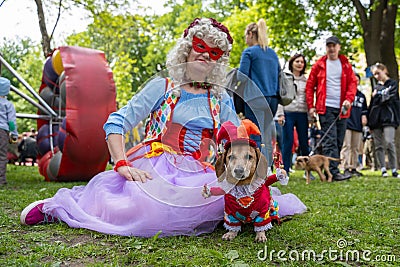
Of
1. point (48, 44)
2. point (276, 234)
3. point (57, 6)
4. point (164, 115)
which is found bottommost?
point (276, 234)

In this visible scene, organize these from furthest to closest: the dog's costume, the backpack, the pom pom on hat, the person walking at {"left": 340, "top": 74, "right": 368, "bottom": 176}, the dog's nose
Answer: the person walking at {"left": 340, "top": 74, "right": 368, "bottom": 176} < the pom pom on hat < the backpack < the dog's costume < the dog's nose

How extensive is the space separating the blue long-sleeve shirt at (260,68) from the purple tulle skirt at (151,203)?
2766 millimetres

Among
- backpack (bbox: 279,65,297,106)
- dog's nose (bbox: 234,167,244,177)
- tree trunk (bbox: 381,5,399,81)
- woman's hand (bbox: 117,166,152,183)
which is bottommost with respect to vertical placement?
woman's hand (bbox: 117,166,152,183)

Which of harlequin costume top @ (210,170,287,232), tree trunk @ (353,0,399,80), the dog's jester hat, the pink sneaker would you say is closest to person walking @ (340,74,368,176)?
tree trunk @ (353,0,399,80)

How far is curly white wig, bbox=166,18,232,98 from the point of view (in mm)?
3018

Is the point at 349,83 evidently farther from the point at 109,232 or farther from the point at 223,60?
the point at 109,232

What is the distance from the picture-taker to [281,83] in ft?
18.8

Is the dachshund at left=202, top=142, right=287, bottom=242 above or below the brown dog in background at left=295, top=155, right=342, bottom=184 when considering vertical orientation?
above

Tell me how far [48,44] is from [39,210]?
6973 mm

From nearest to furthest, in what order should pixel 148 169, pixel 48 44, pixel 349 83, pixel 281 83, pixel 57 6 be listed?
pixel 148 169 → pixel 281 83 → pixel 349 83 → pixel 48 44 → pixel 57 6

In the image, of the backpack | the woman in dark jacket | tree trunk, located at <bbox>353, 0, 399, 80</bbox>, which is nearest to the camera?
the backpack

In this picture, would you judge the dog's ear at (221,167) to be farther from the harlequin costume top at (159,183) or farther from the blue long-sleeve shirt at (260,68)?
the blue long-sleeve shirt at (260,68)

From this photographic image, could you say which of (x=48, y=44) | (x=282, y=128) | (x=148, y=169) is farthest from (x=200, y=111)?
(x=48, y=44)

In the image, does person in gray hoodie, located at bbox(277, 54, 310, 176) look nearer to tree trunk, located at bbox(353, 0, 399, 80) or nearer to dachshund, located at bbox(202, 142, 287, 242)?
dachshund, located at bbox(202, 142, 287, 242)
